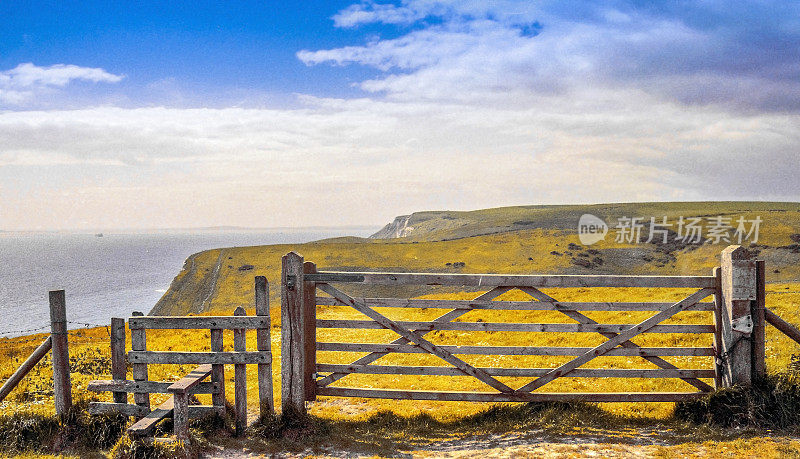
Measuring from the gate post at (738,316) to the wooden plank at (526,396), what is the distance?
70cm

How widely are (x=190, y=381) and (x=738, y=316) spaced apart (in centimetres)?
919

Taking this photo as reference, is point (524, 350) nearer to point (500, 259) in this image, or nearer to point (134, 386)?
point (134, 386)

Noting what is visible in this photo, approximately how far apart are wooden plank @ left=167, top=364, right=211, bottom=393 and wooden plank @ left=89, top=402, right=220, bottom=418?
0.59 meters

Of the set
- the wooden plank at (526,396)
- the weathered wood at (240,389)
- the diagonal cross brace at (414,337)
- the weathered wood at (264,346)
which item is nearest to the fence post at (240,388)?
the weathered wood at (240,389)

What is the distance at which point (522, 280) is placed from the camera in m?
8.53

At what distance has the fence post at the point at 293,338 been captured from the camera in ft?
28.3

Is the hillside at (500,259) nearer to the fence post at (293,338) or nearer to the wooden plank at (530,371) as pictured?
the fence post at (293,338)

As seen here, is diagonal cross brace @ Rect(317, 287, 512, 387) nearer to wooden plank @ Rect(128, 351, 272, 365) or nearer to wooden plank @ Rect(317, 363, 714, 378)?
wooden plank @ Rect(317, 363, 714, 378)

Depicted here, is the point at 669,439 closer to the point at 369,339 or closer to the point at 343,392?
the point at 343,392

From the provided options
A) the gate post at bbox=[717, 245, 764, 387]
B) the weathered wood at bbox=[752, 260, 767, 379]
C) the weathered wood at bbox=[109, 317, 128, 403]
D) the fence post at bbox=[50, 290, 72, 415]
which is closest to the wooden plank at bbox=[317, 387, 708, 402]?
the gate post at bbox=[717, 245, 764, 387]

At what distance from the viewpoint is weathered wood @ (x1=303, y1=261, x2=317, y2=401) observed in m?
8.83

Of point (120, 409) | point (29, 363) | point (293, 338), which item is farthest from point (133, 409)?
point (293, 338)

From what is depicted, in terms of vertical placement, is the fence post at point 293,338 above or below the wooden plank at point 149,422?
above

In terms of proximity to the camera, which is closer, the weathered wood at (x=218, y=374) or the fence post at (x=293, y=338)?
the weathered wood at (x=218, y=374)
